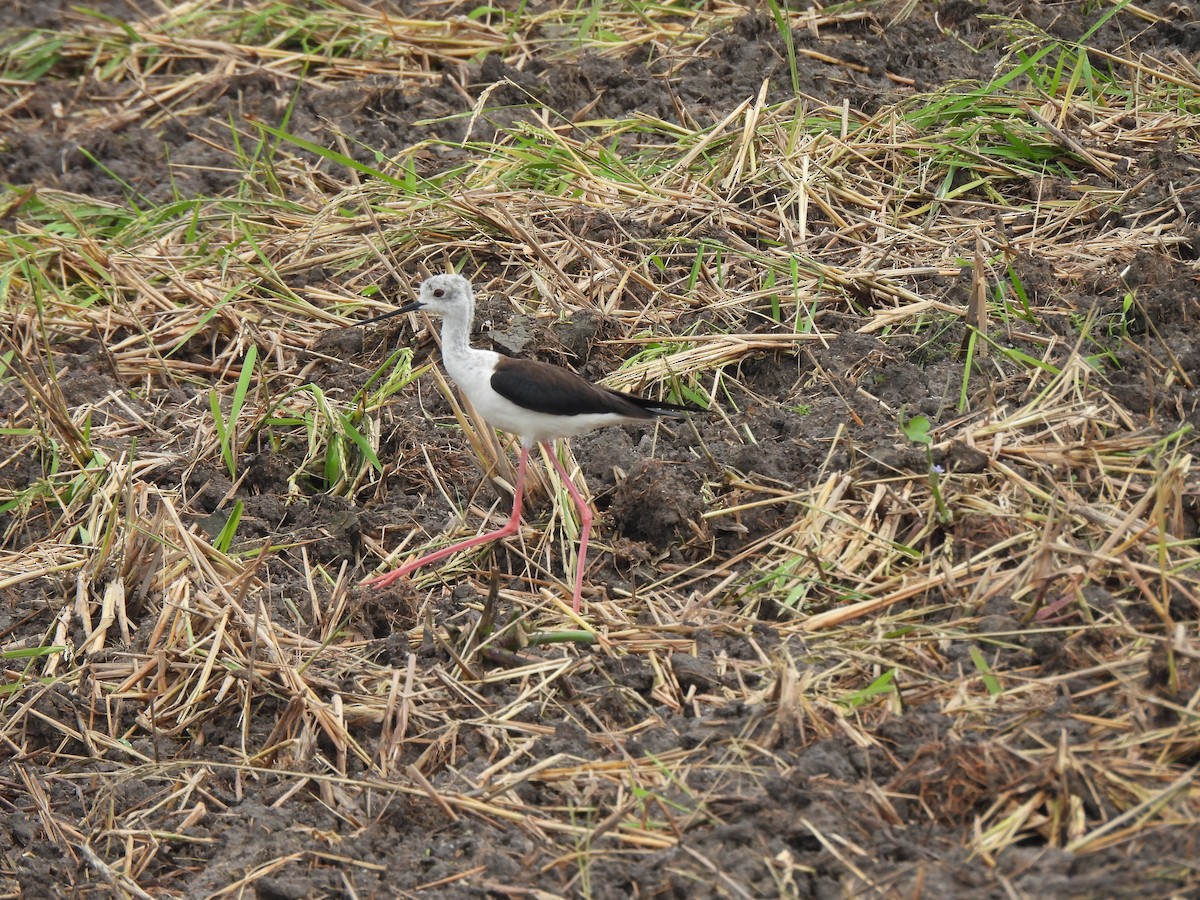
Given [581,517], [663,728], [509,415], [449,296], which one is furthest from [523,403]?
[663,728]

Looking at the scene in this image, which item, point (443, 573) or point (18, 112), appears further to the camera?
point (18, 112)

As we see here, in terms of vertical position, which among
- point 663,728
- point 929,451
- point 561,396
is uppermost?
point 561,396

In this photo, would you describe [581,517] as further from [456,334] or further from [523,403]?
[456,334]

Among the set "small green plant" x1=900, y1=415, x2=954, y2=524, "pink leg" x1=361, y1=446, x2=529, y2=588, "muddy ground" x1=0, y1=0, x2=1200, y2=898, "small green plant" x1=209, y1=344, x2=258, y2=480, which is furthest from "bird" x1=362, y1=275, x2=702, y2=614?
"small green plant" x1=209, y1=344, x2=258, y2=480

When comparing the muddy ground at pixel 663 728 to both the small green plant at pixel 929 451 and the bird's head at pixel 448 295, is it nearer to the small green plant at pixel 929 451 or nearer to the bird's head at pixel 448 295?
the small green plant at pixel 929 451

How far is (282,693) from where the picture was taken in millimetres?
4000

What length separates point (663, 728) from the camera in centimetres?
364

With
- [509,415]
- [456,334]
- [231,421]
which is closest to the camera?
[509,415]

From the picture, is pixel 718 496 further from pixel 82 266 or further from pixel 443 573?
pixel 82 266

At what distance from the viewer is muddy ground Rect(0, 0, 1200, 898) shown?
3182mm

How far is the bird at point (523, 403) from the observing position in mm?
4250

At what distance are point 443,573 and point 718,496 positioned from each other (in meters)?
0.90

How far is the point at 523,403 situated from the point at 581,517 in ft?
Result: 1.45

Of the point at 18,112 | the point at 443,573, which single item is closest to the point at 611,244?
the point at 443,573
